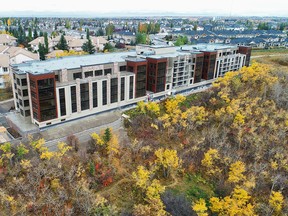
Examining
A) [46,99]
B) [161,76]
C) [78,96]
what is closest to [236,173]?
[161,76]

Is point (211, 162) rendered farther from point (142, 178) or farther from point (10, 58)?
point (10, 58)

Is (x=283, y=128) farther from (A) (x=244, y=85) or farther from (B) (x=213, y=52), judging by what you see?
(B) (x=213, y=52)

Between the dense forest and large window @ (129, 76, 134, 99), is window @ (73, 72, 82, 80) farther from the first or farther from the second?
the dense forest

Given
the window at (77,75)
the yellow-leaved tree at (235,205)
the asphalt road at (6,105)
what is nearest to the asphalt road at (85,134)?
the window at (77,75)

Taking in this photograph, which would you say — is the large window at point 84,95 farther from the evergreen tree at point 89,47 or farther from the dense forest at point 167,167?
the evergreen tree at point 89,47

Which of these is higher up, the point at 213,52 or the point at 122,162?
the point at 213,52

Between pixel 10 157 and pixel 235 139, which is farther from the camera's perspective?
pixel 235 139

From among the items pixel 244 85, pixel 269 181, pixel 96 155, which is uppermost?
pixel 244 85

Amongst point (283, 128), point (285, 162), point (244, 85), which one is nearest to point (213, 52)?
point (244, 85)
